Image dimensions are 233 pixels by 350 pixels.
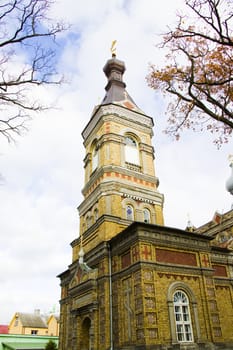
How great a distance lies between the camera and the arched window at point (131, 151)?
2209 cm

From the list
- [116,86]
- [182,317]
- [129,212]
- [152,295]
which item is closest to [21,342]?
[129,212]

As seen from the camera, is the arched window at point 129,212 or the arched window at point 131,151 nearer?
the arched window at point 129,212

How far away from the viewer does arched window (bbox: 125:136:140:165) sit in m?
22.1

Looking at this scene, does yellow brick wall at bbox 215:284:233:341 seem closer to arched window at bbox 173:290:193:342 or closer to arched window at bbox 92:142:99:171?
arched window at bbox 173:290:193:342

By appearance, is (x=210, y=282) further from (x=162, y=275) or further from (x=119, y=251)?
(x=119, y=251)

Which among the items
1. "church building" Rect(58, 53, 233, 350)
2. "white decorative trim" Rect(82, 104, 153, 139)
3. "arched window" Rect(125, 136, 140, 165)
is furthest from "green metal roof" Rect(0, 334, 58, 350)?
"white decorative trim" Rect(82, 104, 153, 139)

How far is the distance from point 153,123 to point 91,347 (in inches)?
628

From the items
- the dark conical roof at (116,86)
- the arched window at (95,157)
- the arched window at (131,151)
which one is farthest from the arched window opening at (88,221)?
the dark conical roof at (116,86)

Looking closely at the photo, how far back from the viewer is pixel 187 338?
14.5 m

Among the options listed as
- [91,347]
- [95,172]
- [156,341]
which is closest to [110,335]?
[91,347]

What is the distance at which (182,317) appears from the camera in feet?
48.8

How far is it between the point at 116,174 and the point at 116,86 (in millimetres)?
10308

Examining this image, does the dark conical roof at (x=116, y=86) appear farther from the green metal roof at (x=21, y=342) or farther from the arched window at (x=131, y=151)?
the green metal roof at (x=21, y=342)

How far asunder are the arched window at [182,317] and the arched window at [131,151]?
31.6 feet
